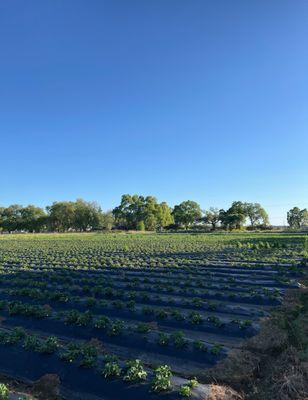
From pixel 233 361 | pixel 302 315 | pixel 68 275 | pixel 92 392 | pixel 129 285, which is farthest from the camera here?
pixel 68 275

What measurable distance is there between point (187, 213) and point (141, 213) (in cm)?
1796

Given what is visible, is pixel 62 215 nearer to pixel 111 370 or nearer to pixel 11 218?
pixel 11 218

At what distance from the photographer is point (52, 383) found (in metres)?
4.75

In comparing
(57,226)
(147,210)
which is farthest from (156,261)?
(57,226)

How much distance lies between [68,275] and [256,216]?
306 feet

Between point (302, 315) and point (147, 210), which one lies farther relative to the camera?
point (147, 210)

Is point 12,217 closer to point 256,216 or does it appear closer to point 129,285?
point 256,216

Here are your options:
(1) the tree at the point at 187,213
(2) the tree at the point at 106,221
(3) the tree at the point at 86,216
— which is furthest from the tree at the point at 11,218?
(1) the tree at the point at 187,213

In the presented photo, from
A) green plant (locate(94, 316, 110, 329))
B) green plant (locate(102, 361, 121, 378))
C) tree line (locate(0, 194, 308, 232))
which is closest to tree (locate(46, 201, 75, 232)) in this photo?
tree line (locate(0, 194, 308, 232))

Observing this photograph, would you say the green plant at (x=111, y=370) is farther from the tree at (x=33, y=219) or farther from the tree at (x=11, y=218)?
the tree at (x=11, y=218)

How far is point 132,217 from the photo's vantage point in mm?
93938

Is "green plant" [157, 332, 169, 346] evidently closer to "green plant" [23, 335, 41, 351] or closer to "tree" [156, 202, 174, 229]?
"green plant" [23, 335, 41, 351]

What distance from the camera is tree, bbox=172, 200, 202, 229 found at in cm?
10219

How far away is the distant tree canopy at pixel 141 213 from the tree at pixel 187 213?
271 inches
